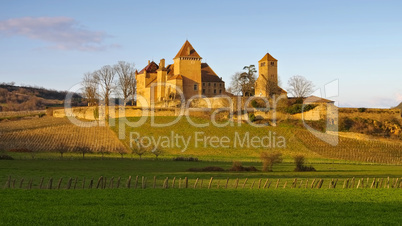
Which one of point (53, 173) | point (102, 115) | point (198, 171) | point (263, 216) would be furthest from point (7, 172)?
point (102, 115)

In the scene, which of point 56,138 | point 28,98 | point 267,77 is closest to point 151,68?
point 267,77

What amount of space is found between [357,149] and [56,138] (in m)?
31.8

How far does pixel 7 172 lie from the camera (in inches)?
1221

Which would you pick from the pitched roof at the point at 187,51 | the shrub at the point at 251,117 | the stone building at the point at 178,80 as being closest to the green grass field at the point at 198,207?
the shrub at the point at 251,117

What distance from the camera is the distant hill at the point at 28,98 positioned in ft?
397

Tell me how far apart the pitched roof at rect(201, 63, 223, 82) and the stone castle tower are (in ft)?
25.3

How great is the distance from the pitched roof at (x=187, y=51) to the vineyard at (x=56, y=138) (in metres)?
20.2

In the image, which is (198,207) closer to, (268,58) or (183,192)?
(183,192)

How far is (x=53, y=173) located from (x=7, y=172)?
2.75 meters

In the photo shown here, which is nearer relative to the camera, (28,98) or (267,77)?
(267,77)

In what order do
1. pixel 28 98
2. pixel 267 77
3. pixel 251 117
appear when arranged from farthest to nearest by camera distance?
pixel 28 98, pixel 267 77, pixel 251 117

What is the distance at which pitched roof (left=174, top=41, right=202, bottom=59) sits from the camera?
258 ft

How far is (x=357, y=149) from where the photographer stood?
52281 millimetres

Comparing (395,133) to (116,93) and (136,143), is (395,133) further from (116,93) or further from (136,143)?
(116,93)
